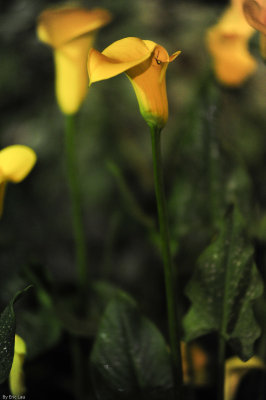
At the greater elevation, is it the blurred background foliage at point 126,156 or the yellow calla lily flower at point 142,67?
the yellow calla lily flower at point 142,67

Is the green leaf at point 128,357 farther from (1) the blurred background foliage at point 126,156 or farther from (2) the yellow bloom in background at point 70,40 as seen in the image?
(2) the yellow bloom in background at point 70,40

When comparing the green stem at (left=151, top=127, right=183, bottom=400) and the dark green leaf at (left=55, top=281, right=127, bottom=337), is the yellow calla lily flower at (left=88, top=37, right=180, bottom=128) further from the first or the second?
the dark green leaf at (left=55, top=281, right=127, bottom=337)

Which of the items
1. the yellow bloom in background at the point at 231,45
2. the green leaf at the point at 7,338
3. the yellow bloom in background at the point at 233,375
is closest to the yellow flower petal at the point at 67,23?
the yellow bloom in background at the point at 231,45

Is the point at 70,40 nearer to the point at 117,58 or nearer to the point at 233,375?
the point at 117,58

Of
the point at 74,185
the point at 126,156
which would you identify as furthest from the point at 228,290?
the point at 126,156

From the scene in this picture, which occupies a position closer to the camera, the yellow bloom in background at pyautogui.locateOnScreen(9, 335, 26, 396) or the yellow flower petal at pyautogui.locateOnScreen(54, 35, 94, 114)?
the yellow bloom in background at pyautogui.locateOnScreen(9, 335, 26, 396)

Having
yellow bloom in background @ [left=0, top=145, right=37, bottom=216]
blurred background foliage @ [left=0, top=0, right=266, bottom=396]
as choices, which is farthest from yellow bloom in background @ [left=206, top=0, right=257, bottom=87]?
yellow bloom in background @ [left=0, top=145, right=37, bottom=216]
